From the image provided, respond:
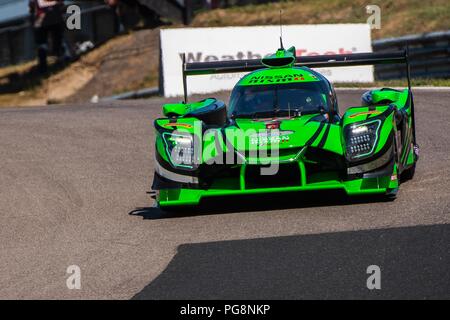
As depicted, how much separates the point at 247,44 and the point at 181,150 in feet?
39.7

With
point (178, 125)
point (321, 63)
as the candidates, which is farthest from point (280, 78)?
point (178, 125)

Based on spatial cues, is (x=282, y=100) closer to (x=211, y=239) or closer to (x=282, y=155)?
(x=282, y=155)

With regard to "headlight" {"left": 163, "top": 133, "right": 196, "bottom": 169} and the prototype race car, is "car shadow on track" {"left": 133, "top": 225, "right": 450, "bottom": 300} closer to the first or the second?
the prototype race car

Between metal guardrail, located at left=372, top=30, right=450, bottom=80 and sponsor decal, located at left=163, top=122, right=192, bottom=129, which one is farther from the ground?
sponsor decal, located at left=163, top=122, right=192, bottom=129

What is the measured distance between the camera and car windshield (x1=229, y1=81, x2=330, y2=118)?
9352 millimetres

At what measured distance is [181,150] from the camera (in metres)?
8.40

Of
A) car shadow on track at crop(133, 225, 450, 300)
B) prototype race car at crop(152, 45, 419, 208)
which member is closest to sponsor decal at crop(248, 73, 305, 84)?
prototype race car at crop(152, 45, 419, 208)

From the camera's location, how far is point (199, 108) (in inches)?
392

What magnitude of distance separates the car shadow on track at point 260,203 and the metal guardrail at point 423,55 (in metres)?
11.3

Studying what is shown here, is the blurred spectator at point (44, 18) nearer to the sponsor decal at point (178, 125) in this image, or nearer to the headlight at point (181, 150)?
the sponsor decal at point (178, 125)

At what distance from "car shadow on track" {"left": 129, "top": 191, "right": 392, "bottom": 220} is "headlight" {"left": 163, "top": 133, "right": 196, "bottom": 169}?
462 mm
